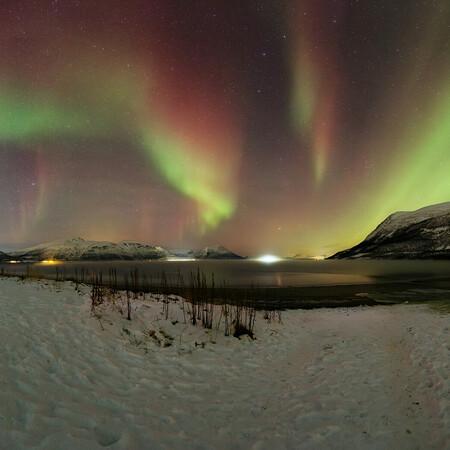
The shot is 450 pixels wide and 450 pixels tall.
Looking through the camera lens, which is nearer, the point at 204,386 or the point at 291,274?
the point at 204,386

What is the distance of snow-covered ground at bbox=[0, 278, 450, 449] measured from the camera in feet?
15.0

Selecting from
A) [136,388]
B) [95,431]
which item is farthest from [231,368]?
[95,431]

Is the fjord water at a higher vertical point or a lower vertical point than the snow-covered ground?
lower

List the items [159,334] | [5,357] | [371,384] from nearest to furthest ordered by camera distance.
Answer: [5,357] < [371,384] < [159,334]

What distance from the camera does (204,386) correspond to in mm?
6961

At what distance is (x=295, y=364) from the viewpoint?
8898 millimetres

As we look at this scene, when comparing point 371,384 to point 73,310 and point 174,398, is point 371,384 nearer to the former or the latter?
point 174,398

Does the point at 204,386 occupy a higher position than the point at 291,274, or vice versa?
the point at 204,386

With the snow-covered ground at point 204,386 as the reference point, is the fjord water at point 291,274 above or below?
below

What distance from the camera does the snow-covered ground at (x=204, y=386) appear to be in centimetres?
456

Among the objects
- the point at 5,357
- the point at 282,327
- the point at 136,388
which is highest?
the point at 5,357

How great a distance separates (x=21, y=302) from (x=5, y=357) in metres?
6.33

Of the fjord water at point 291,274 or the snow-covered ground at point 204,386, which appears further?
the fjord water at point 291,274

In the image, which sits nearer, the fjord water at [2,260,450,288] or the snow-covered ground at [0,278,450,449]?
the snow-covered ground at [0,278,450,449]
